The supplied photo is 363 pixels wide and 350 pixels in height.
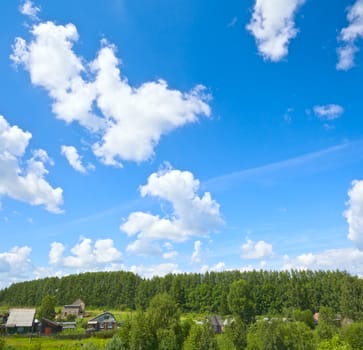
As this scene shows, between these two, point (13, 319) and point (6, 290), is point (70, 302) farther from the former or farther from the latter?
point (13, 319)

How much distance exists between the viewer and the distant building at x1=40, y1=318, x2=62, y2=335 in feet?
283

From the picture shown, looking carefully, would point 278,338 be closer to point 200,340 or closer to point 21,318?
point 200,340

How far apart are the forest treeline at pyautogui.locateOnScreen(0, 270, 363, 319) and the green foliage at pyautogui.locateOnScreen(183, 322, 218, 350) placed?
229 feet

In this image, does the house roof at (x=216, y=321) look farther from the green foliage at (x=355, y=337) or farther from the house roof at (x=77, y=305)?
the house roof at (x=77, y=305)

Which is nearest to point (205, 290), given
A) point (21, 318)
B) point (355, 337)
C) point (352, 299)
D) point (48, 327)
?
point (352, 299)

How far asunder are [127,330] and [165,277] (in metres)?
99.1

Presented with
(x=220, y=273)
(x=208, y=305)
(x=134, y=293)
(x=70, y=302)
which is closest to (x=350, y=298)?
(x=208, y=305)

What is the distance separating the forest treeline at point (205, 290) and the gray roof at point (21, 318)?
149 ft

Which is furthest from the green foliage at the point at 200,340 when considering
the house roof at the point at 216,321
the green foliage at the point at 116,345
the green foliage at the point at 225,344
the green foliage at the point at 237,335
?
the house roof at the point at 216,321

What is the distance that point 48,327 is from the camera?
8762cm

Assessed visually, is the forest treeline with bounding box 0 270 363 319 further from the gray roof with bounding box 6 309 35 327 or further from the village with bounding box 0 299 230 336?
the gray roof with bounding box 6 309 35 327

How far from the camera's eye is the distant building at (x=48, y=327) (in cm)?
8638

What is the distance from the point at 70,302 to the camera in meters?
149

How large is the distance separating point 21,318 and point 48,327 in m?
7.58
